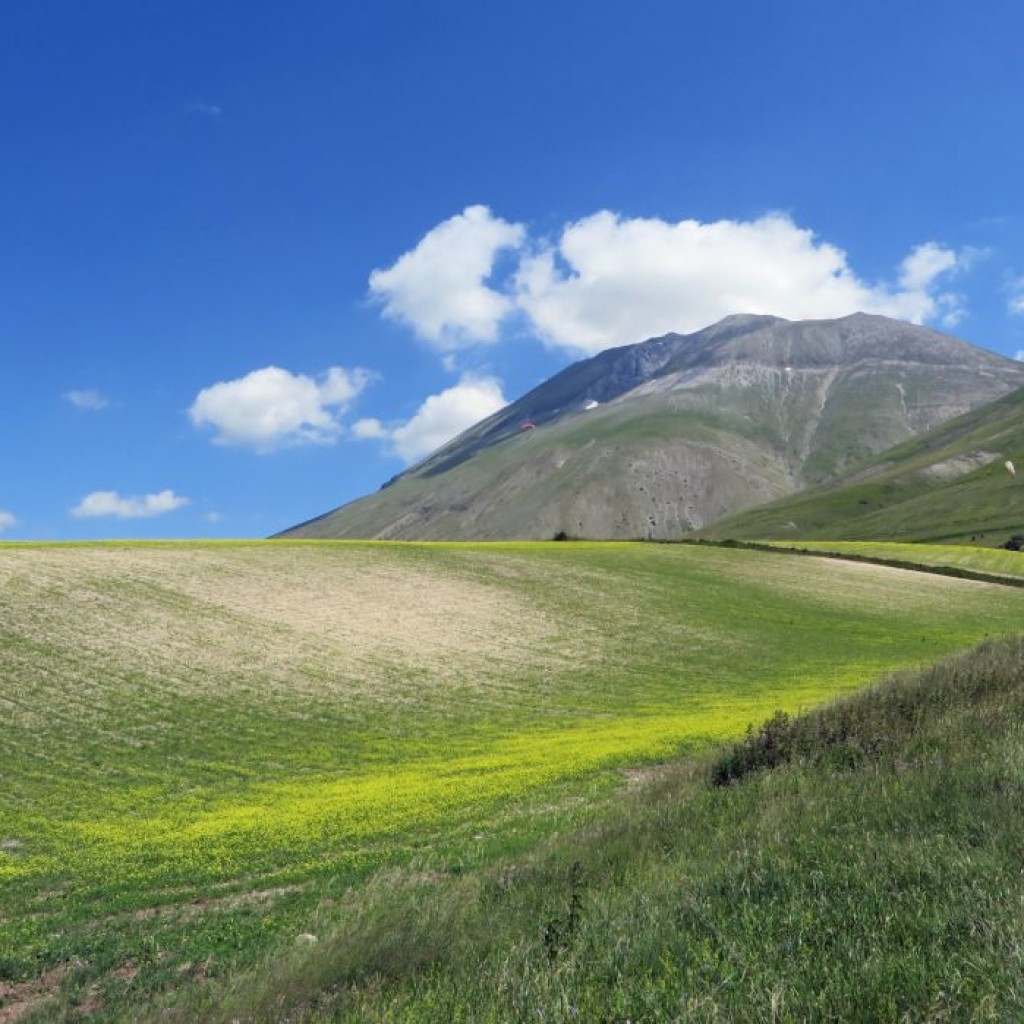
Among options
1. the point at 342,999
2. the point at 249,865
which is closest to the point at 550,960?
the point at 342,999

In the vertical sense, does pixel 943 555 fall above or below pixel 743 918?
below

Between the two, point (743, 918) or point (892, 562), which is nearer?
point (743, 918)

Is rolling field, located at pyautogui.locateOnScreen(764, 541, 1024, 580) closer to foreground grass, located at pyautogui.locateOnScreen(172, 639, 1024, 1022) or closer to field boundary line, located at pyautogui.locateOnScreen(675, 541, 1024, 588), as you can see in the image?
field boundary line, located at pyautogui.locateOnScreen(675, 541, 1024, 588)

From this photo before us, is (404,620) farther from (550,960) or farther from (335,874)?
(550,960)

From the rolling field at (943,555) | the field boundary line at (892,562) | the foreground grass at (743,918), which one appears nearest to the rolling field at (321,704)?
the foreground grass at (743,918)

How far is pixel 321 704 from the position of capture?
1305 inches

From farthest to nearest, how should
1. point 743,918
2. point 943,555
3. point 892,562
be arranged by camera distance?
1. point 943,555
2. point 892,562
3. point 743,918

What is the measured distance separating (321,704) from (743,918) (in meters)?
29.1

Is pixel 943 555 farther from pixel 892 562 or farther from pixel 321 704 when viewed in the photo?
pixel 321 704

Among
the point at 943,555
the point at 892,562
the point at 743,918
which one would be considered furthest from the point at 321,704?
the point at 943,555

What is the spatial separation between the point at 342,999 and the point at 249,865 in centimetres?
969

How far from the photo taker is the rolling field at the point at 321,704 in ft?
44.4

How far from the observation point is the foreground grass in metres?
5.05

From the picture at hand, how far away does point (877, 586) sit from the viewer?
2844 inches
